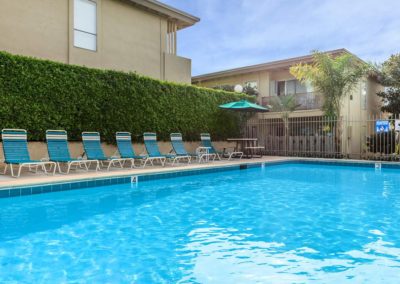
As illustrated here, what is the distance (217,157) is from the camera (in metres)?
15.9

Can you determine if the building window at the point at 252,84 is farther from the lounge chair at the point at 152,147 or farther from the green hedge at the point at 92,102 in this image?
the lounge chair at the point at 152,147

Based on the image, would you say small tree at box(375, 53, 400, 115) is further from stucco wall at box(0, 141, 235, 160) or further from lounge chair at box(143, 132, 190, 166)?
lounge chair at box(143, 132, 190, 166)

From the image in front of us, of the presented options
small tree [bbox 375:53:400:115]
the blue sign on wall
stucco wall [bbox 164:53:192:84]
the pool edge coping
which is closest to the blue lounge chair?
the pool edge coping

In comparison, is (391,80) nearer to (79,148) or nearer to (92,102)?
(92,102)

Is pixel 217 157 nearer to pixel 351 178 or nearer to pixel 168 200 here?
pixel 351 178

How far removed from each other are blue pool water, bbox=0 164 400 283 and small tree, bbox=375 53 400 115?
13545 millimetres

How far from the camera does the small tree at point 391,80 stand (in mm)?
18984

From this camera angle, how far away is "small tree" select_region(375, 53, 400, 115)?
19.0m

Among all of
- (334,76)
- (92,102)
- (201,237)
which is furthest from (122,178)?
(334,76)

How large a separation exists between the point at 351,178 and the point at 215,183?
4.49 m

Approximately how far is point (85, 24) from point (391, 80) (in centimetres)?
1615

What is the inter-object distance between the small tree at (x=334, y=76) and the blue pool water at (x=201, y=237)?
8822mm

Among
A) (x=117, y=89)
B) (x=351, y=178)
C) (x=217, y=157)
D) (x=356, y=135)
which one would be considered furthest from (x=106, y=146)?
(x=356, y=135)

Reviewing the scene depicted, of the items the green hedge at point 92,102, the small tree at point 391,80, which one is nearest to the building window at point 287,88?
the small tree at point 391,80
